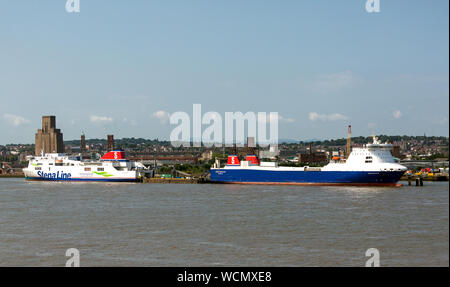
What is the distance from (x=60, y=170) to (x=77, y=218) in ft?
148

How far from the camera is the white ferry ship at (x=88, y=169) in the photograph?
6638 centimetres

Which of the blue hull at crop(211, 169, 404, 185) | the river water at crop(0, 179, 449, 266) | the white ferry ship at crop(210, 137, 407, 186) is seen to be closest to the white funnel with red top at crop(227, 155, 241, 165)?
the blue hull at crop(211, 169, 404, 185)

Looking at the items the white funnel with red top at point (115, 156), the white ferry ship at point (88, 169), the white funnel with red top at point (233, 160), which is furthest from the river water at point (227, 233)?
the white funnel with red top at point (115, 156)

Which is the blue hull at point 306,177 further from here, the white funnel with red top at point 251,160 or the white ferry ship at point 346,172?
the white funnel with red top at point 251,160

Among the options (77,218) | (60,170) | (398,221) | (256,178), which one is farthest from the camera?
(60,170)

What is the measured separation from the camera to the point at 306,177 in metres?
53.6

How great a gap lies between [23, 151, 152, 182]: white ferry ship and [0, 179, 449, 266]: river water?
33365mm

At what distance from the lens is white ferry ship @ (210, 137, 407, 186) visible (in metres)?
50.4

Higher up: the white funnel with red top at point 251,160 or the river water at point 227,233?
the white funnel with red top at point 251,160

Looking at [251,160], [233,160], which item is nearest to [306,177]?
[251,160]

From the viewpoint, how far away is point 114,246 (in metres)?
18.1
